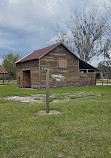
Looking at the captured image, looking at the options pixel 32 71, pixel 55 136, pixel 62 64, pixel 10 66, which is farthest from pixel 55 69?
pixel 10 66

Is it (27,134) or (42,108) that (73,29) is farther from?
(27,134)

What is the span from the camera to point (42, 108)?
8258mm

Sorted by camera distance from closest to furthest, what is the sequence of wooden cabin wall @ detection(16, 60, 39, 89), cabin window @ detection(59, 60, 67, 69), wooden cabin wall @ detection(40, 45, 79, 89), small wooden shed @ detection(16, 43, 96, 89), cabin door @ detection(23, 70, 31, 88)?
1. small wooden shed @ detection(16, 43, 96, 89)
2. wooden cabin wall @ detection(16, 60, 39, 89)
3. wooden cabin wall @ detection(40, 45, 79, 89)
4. cabin window @ detection(59, 60, 67, 69)
5. cabin door @ detection(23, 70, 31, 88)

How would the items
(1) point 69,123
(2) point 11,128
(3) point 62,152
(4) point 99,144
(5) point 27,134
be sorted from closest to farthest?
(3) point 62,152 < (4) point 99,144 < (5) point 27,134 < (2) point 11,128 < (1) point 69,123

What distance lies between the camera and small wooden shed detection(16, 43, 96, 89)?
2081cm

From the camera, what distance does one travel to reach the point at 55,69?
862 inches

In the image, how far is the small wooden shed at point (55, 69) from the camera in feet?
68.3

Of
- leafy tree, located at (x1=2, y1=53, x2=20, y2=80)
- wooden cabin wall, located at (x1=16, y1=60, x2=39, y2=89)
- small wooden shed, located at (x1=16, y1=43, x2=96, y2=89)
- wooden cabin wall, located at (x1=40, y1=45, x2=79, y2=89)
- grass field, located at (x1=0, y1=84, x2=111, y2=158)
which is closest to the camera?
grass field, located at (x1=0, y1=84, x2=111, y2=158)

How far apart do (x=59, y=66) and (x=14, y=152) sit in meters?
18.8

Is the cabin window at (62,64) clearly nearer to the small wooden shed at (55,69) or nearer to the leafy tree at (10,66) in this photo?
the small wooden shed at (55,69)

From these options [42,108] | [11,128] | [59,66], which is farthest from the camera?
[59,66]

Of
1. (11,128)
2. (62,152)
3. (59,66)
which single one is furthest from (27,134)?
(59,66)

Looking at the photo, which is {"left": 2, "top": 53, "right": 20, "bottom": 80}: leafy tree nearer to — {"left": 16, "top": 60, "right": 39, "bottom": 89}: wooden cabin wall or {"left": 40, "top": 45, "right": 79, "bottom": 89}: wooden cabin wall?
{"left": 16, "top": 60, "right": 39, "bottom": 89}: wooden cabin wall

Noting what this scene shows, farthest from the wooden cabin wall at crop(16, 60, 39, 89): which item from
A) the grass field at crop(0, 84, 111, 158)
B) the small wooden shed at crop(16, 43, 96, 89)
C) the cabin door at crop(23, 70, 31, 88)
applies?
the grass field at crop(0, 84, 111, 158)
